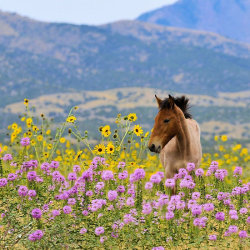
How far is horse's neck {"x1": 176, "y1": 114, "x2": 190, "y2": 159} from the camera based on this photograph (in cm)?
870

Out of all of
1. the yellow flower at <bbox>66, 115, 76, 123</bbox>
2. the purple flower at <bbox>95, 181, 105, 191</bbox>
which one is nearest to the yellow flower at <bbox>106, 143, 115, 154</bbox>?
the yellow flower at <bbox>66, 115, 76, 123</bbox>

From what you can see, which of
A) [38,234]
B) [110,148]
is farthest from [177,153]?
[38,234]

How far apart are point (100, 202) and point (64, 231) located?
80cm

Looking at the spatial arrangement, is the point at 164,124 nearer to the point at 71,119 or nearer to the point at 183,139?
the point at 183,139

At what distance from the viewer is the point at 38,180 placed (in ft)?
27.0

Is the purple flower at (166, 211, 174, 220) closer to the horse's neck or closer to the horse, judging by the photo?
the horse

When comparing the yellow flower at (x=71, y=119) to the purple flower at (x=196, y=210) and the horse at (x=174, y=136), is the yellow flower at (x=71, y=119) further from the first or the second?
the purple flower at (x=196, y=210)

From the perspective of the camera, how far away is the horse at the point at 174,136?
8000mm

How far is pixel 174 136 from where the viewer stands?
8.92 metres

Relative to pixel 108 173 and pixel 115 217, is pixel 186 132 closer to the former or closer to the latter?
pixel 108 173

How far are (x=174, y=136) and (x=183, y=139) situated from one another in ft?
0.74

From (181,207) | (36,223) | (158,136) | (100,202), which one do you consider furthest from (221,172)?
(36,223)

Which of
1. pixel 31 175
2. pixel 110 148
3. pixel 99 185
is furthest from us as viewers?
pixel 110 148

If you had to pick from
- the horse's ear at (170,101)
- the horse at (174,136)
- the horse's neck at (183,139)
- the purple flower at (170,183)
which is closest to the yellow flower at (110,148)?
the horse at (174,136)
